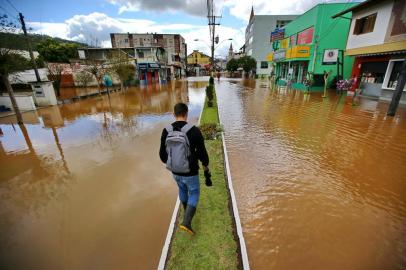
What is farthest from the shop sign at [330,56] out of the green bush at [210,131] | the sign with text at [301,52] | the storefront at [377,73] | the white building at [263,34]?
the white building at [263,34]

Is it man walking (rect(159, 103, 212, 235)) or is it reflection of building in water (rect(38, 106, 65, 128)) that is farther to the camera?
reflection of building in water (rect(38, 106, 65, 128))

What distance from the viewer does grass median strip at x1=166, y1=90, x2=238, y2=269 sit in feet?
9.35

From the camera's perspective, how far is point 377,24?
48.4ft

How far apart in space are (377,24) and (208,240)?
65.6ft

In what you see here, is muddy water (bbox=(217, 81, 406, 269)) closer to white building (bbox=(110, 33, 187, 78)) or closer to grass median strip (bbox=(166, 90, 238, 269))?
grass median strip (bbox=(166, 90, 238, 269))

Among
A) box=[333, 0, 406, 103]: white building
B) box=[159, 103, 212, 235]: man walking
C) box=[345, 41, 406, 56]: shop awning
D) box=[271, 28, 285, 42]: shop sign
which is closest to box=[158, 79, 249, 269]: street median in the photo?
box=[159, 103, 212, 235]: man walking

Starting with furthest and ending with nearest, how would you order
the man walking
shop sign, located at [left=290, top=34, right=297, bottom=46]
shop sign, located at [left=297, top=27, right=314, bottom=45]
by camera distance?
shop sign, located at [left=290, top=34, right=297, bottom=46]
shop sign, located at [left=297, top=27, right=314, bottom=45]
the man walking

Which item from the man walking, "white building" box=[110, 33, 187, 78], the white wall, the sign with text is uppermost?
"white building" box=[110, 33, 187, 78]

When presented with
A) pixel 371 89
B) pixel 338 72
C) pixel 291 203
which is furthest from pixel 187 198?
pixel 338 72

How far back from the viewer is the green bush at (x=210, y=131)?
7633 millimetres

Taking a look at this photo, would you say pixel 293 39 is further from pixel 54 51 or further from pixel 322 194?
pixel 54 51

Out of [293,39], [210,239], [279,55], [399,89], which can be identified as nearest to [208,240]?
[210,239]

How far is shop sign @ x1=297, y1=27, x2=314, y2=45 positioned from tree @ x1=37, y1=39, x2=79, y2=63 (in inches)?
1474

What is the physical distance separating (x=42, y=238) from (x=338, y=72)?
24434mm
